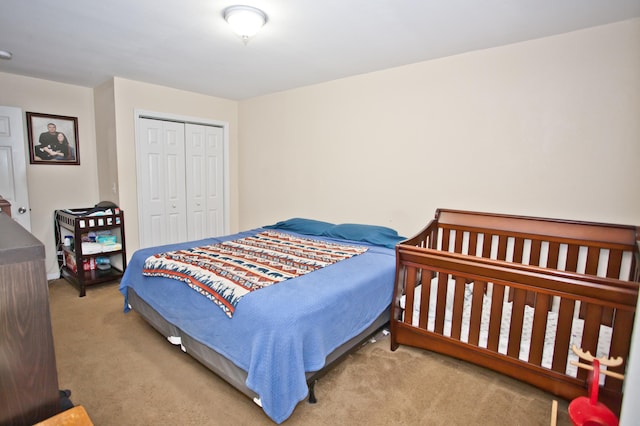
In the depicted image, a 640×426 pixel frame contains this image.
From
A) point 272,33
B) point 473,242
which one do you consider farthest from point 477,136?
point 272,33

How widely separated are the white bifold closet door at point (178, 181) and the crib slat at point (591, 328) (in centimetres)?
421

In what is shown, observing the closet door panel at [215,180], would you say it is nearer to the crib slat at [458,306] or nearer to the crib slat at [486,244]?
the crib slat at [486,244]

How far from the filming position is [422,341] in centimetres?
224

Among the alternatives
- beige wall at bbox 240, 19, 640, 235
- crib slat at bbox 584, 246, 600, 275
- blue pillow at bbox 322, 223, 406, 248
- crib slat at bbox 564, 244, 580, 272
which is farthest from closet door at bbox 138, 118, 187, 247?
crib slat at bbox 584, 246, 600, 275

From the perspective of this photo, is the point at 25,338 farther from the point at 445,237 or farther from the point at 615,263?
the point at 615,263

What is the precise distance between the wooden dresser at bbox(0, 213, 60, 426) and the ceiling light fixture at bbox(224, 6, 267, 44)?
1807mm

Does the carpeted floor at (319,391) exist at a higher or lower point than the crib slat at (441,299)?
lower

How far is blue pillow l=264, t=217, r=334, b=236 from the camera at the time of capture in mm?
3547

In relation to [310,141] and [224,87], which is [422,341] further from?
[224,87]

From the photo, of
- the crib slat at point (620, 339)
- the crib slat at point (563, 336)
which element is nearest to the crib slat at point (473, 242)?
the crib slat at point (563, 336)

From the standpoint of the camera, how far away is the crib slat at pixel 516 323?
6.03 feet

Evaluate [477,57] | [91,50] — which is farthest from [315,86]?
[91,50]

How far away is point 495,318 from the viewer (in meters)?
1.94

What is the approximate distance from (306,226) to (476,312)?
2038 millimetres
